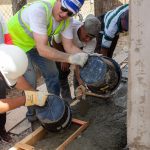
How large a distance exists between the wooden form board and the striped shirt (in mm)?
1320

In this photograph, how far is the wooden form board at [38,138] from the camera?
2.79 metres

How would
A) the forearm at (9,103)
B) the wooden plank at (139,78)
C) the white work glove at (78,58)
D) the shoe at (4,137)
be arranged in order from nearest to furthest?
the wooden plank at (139,78)
the forearm at (9,103)
the white work glove at (78,58)
the shoe at (4,137)

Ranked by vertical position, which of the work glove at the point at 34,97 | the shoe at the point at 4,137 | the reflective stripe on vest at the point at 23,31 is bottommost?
the shoe at the point at 4,137

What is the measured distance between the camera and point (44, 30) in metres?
2.96

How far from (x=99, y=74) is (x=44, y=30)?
29.3 inches

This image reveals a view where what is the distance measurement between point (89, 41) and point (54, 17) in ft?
2.31

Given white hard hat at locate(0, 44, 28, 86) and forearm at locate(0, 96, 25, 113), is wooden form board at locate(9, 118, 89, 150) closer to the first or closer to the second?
forearm at locate(0, 96, 25, 113)

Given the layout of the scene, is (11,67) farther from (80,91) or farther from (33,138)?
(80,91)

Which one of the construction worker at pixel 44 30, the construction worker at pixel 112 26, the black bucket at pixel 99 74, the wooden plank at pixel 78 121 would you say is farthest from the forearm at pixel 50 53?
the construction worker at pixel 112 26

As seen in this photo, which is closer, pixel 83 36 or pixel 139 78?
pixel 139 78

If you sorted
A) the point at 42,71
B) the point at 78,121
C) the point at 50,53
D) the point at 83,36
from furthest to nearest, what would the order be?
the point at 42,71 → the point at 83,36 → the point at 78,121 → the point at 50,53

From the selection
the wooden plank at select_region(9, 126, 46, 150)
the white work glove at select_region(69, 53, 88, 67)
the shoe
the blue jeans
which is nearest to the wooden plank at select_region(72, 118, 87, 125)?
the wooden plank at select_region(9, 126, 46, 150)

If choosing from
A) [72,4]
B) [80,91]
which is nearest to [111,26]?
[80,91]

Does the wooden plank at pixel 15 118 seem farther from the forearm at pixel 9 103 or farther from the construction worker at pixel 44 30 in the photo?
the forearm at pixel 9 103
